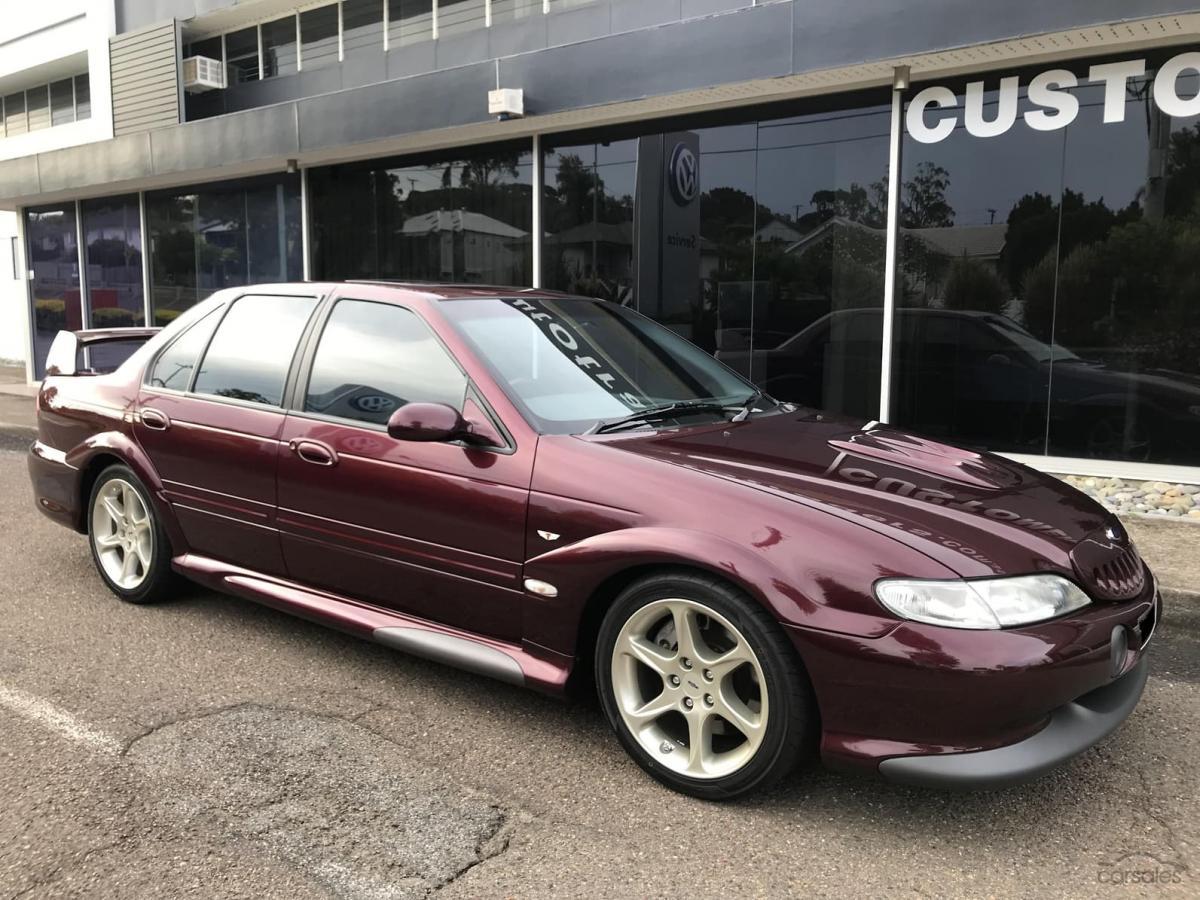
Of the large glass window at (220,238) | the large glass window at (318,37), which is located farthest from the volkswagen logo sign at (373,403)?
the large glass window at (318,37)

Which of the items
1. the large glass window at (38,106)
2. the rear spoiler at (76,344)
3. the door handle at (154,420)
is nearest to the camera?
the door handle at (154,420)

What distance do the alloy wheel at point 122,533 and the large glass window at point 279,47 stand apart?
13622 millimetres

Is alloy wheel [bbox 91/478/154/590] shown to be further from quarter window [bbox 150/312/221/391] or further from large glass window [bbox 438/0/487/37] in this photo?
large glass window [bbox 438/0/487/37]

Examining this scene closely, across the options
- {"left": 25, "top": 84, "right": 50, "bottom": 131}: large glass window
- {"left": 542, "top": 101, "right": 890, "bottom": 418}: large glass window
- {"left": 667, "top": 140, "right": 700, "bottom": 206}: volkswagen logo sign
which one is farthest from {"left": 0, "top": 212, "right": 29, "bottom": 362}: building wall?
{"left": 667, "top": 140, "right": 700, "bottom": 206}: volkswagen logo sign

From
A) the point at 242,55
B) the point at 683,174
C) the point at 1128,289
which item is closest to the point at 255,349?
the point at 683,174

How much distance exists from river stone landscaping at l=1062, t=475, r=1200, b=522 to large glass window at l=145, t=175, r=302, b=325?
1088 cm

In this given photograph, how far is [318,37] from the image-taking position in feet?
52.9

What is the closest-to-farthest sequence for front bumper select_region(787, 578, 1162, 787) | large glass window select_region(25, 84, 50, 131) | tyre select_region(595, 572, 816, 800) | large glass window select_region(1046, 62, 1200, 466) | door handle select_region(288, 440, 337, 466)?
front bumper select_region(787, 578, 1162, 787), tyre select_region(595, 572, 816, 800), door handle select_region(288, 440, 337, 466), large glass window select_region(1046, 62, 1200, 466), large glass window select_region(25, 84, 50, 131)

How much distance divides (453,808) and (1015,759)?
5.23ft

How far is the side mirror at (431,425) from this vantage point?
3.24 meters

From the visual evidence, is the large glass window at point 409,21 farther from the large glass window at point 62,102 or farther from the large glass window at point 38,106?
the large glass window at point 38,106

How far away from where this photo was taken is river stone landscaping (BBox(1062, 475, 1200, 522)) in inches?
276

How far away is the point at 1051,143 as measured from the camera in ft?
26.0

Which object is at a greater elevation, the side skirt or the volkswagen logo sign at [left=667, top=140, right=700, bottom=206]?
the volkswagen logo sign at [left=667, top=140, right=700, bottom=206]
